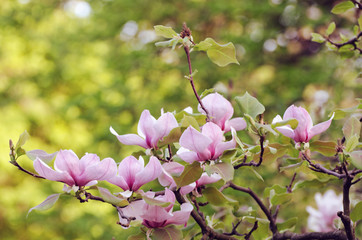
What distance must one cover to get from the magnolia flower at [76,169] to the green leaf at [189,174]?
0.10 meters

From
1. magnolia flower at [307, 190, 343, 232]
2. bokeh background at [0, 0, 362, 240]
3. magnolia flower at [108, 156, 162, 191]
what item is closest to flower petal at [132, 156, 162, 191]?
magnolia flower at [108, 156, 162, 191]

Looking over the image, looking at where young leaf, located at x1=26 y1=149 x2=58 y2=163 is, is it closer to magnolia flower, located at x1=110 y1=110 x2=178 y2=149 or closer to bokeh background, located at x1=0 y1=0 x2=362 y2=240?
magnolia flower, located at x1=110 y1=110 x2=178 y2=149

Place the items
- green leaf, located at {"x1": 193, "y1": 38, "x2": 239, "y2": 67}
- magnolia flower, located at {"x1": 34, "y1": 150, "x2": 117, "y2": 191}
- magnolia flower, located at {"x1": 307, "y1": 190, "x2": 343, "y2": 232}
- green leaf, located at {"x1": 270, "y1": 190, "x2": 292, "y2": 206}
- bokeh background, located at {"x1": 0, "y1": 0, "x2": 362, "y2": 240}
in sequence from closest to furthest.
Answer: magnolia flower, located at {"x1": 34, "y1": 150, "x2": 117, "y2": 191}
green leaf, located at {"x1": 193, "y1": 38, "x2": 239, "y2": 67}
green leaf, located at {"x1": 270, "y1": 190, "x2": 292, "y2": 206}
magnolia flower, located at {"x1": 307, "y1": 190, "x2": 343, "y2": 232}
bokeh background, located at {"x1": 0, "y1": 0, "x2": 362, "y2": 240}

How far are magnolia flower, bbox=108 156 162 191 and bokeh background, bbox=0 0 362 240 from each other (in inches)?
75.6

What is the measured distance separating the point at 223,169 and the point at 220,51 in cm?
22

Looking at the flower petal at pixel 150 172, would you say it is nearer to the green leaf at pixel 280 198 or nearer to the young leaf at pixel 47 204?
the young leaf at pixel 47 204

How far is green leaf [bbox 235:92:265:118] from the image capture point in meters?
0.72

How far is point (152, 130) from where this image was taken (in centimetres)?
73

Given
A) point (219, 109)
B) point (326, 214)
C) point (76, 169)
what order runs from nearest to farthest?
point (76, 169)
point (219, 109)
point (326, 214)

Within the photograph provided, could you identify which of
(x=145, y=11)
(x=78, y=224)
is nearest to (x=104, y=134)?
(x=78, y=224)

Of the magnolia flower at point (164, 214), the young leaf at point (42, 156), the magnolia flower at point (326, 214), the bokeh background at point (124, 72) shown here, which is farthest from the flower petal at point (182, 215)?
the bokeh background at point (124, 72)

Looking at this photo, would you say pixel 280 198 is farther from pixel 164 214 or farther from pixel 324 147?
pixel 164 214

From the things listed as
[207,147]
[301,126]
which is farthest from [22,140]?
[301,126]

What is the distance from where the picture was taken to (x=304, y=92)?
14.6ft
